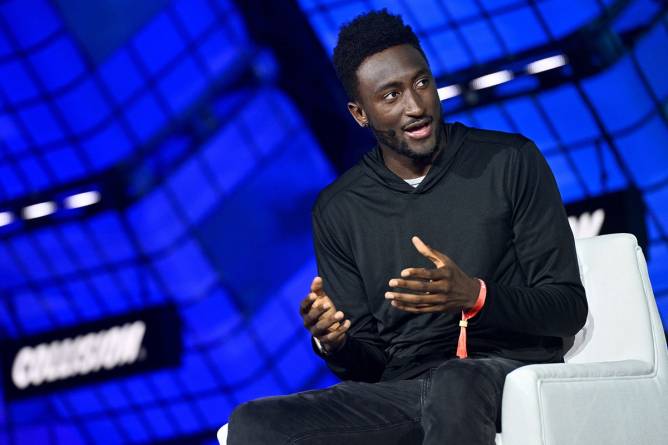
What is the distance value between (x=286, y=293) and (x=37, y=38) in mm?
2630

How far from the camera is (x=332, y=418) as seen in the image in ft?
6.33

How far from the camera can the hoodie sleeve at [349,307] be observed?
A: 2207 millimetres

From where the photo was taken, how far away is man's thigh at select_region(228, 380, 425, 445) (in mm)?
1876

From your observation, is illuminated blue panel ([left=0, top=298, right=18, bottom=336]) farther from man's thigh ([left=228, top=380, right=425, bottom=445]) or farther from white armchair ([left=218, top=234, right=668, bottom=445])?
man's thigh ([left=228, top=380, right=425, bottom=445])

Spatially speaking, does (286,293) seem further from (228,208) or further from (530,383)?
(530,383)

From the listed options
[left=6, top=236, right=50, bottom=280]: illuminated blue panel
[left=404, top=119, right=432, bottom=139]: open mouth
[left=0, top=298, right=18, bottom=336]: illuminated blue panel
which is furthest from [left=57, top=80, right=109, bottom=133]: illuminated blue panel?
[left=404, top=119, right=432, bottom=139]: open mouth

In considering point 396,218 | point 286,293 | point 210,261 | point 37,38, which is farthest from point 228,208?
point 396,218

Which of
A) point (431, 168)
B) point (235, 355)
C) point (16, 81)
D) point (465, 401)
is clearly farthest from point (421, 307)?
point (16, 81)

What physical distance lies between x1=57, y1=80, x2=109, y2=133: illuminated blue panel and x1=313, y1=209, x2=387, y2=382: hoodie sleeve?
3942mm

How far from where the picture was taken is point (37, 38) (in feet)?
20.2

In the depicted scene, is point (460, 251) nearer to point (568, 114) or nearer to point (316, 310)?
point (316, 310)

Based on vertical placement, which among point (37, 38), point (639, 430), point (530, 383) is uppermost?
point (37, 38)

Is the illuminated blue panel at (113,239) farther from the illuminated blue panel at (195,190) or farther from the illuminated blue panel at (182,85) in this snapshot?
the illuminated blue panel at (182,85)

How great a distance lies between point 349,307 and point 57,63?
14.8 ft
